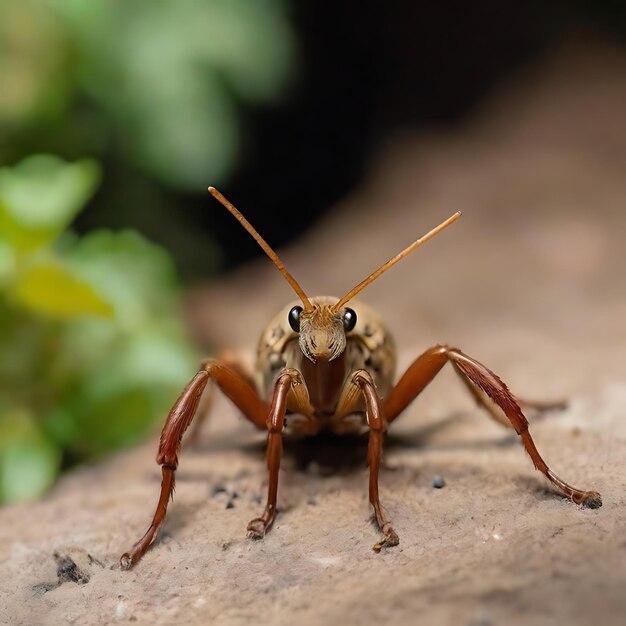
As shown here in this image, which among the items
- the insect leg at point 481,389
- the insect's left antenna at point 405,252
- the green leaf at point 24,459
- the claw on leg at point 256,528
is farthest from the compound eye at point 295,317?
→ the green leaf at point 24,459

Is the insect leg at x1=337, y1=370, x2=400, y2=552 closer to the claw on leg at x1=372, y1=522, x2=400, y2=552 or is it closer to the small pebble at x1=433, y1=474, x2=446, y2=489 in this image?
the claw on leg at x1=372, y1=522, x2=400, y2=552

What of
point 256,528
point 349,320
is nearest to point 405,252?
point 349,320

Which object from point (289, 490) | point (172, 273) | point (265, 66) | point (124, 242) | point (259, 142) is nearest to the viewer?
point (289, 490)

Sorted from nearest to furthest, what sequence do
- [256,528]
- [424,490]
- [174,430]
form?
[256,528], [174,430], [424,490]

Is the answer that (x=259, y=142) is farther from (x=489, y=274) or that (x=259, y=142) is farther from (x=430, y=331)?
(x=430, y=331)

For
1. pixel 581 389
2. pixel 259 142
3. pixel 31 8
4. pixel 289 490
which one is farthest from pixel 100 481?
pixel 259 142

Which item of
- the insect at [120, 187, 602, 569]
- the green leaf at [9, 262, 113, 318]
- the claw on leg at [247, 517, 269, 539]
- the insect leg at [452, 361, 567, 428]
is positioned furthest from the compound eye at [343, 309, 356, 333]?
the green leaf at [9, 262, 113, 318]

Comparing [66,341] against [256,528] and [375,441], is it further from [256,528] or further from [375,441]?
[375,441]
